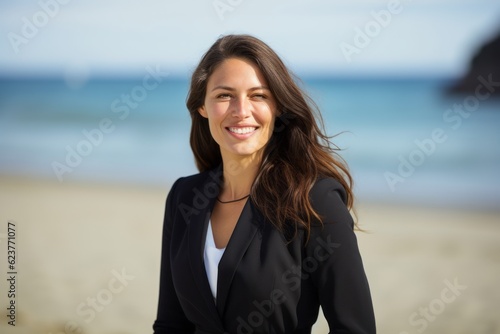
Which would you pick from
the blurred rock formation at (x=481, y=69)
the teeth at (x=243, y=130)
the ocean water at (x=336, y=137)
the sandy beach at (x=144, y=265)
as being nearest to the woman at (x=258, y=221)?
the teeth at (x=243, y=130)

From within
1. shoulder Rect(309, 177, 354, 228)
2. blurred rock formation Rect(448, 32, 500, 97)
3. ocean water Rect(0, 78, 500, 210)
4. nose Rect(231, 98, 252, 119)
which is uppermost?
blurred rock formation Rect(448, 32, 500, 97)

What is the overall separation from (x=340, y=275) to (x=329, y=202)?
24 cm

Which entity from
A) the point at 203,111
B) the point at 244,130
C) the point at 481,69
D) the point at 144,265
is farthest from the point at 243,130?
the point at 481,69

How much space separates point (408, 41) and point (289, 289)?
29.2 meters

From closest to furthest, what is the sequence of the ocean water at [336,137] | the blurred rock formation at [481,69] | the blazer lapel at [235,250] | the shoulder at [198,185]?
the blazer lapel at [235,250] → the shoulder at [198,185] → the ocean water at [336,137] → the blurred rock formation at [481,69]

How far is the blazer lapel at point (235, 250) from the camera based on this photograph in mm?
2258

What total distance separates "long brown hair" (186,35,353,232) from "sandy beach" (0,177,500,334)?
8.05 ft

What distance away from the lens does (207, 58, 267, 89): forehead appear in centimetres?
236

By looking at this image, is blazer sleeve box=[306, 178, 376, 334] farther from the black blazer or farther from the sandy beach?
the sandy beach

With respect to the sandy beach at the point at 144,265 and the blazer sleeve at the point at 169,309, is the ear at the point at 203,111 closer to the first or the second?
the blazer sleeve at the point at 169,309

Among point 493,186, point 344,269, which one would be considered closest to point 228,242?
point 344,269

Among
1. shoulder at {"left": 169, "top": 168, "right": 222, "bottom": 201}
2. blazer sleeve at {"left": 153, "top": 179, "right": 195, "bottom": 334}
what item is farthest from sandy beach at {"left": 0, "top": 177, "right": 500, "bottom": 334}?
shoulder at {"left": 169, "top": 168, "right": 222, "bottom": 201}

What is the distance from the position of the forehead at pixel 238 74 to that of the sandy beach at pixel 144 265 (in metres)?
2.68

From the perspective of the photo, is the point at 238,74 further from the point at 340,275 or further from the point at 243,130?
the point at 340,275
